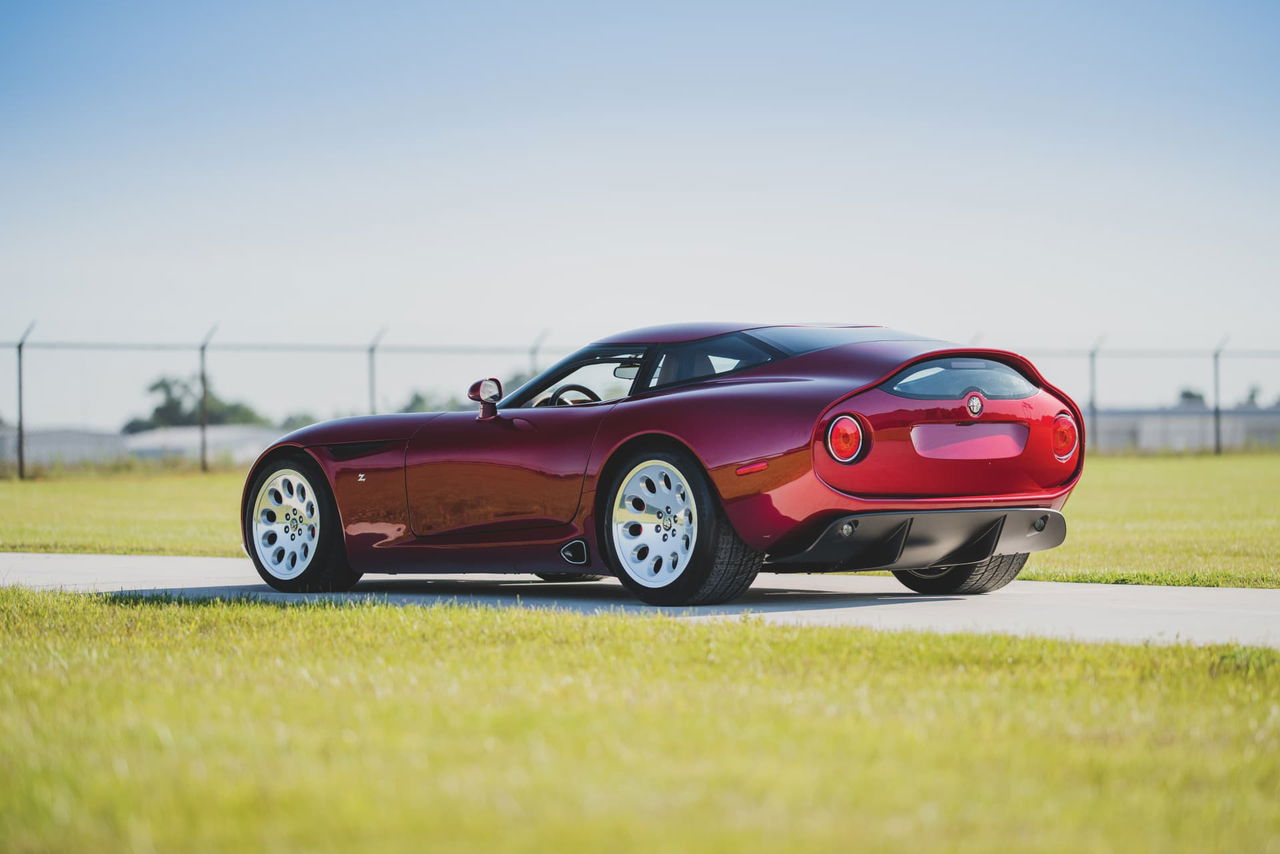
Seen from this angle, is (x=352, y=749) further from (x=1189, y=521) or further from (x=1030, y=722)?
(x=1189, y=521)

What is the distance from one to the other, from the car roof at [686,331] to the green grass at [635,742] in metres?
2.15

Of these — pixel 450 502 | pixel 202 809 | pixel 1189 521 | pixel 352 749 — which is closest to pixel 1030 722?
pixel 352 749

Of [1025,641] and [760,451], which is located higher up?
[760,451]

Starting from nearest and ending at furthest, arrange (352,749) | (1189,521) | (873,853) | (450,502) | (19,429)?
1. (873,853)
2. (352,749)
3. (450,502)
4. (1189,521)
5. (19,429)

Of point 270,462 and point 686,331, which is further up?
point 686,331

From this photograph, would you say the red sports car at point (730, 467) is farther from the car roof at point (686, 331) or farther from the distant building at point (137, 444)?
the distant building at point (137, 444)

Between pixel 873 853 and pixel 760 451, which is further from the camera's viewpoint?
pixel 760 451

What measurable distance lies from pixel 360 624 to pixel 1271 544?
27.1 feet

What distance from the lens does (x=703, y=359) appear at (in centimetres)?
828

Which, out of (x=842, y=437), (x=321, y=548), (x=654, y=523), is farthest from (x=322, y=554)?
(x=842, y=437)

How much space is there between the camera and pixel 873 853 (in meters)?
3.26

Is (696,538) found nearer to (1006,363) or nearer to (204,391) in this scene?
(1006,363)

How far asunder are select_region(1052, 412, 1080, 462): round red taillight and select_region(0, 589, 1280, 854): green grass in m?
2.19

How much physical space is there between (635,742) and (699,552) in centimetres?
343
